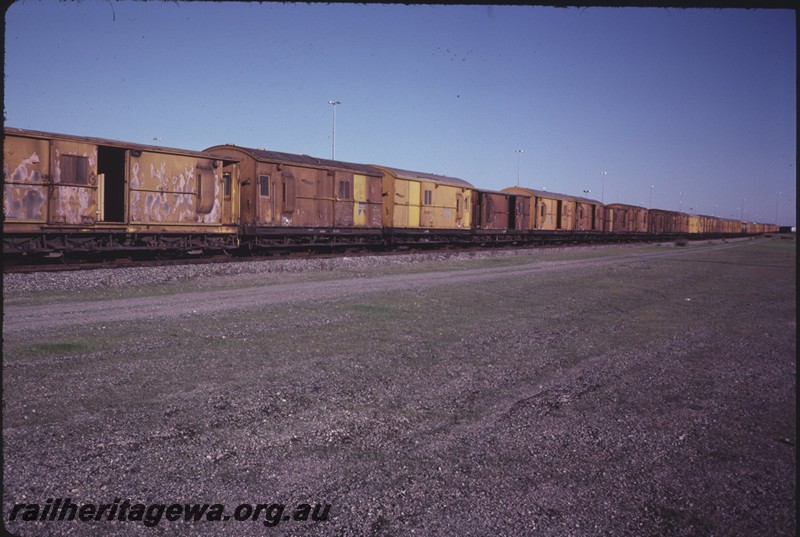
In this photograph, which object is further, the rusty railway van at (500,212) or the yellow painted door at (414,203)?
the rusty railway van at (500,212)

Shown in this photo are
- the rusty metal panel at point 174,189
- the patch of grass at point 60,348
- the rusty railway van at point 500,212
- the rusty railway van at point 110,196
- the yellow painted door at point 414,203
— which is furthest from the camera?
the rusty railway van at point 500,212

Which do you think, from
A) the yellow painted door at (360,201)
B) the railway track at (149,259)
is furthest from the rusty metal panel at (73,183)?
the yellow painted door at (360,201)

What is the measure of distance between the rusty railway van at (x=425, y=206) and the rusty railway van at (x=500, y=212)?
1169 mm

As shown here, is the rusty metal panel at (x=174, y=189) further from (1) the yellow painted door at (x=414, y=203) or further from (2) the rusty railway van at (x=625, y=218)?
(2) the rusty railway van at (x=625, y=218)

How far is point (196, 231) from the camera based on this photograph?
19062 mm

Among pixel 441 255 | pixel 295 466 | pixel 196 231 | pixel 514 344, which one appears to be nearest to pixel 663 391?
pixel 514 344

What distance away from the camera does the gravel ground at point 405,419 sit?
11.6 feet

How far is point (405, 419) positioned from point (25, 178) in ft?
47.0

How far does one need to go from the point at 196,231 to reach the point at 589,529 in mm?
18039

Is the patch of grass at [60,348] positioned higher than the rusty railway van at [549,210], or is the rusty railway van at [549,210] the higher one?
the rusty railway van at [549,210]

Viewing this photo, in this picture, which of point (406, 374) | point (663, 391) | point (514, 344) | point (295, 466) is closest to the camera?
point (295, 466)

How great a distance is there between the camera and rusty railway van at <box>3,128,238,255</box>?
14566mm

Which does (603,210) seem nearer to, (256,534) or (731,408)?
(731,408)

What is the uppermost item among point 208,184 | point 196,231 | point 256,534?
point 208,184
